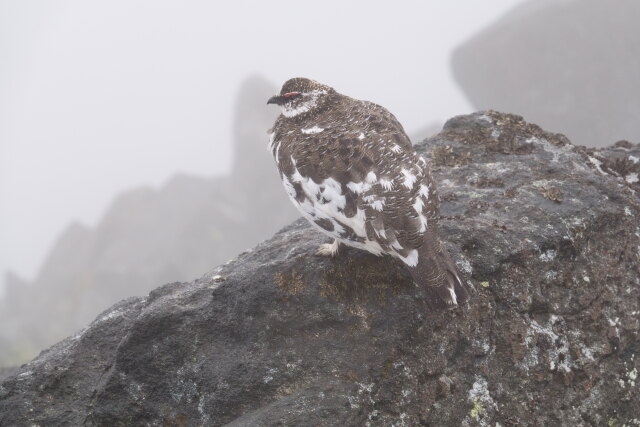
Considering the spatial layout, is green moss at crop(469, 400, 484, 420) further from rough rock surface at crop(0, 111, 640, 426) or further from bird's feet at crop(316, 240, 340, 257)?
bird's feet at crop(316, 240, 340, 257)

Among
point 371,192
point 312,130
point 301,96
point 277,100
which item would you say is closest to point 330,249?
point 371,192

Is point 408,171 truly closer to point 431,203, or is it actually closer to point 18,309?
point 431,203

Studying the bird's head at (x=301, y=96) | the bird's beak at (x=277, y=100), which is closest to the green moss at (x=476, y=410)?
the bird's head at (x=301, y=96)

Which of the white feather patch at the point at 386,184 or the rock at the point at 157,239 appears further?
the rock at the point at 157,239

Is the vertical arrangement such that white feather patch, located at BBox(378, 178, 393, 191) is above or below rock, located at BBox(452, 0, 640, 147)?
above

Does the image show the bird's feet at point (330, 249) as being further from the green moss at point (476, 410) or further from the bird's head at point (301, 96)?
the green moss at point (476, 410)

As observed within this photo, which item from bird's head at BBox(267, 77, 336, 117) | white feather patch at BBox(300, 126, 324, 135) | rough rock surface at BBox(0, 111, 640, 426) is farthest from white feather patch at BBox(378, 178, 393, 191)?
bird's head at BBox(267, 77, 336, 117)
